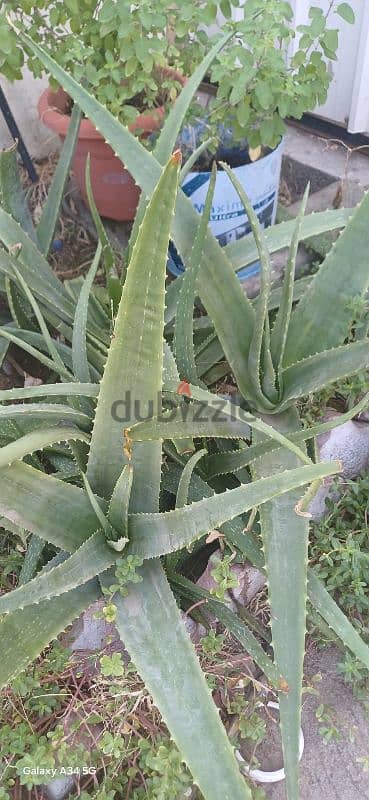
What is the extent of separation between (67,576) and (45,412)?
206 millimetres

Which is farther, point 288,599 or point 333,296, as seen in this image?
point 333,296

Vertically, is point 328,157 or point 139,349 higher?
point 139,349

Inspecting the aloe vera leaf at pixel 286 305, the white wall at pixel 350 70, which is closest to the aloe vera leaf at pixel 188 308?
the aloe vera leaf at pixel 286 305

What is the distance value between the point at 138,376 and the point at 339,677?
71cm

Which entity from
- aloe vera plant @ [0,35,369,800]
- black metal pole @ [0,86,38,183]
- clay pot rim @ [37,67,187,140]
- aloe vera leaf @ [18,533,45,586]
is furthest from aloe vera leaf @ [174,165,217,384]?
black metal pole @ [0,86,38,183]

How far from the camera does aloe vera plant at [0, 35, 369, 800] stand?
0.67m

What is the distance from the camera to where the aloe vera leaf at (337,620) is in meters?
0.78

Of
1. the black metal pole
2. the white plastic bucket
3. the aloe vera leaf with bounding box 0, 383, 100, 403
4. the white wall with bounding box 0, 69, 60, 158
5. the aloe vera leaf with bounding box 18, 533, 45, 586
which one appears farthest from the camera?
the white wall with bounding box 0, 69, 60, 158

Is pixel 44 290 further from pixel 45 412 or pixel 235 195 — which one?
pixel 235 195

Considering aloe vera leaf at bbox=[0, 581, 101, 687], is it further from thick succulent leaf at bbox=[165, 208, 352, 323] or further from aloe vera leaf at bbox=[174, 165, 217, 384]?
thick succulent leaf at bbox=[165, 208, 352, 323]

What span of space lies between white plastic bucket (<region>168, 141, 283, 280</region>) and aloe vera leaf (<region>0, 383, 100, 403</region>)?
28.9 inches

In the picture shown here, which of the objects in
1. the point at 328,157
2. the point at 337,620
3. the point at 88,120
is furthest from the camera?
the point at 328,157

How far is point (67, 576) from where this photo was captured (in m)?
0.74

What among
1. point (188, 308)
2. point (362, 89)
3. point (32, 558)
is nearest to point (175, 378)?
point (188, 308)
